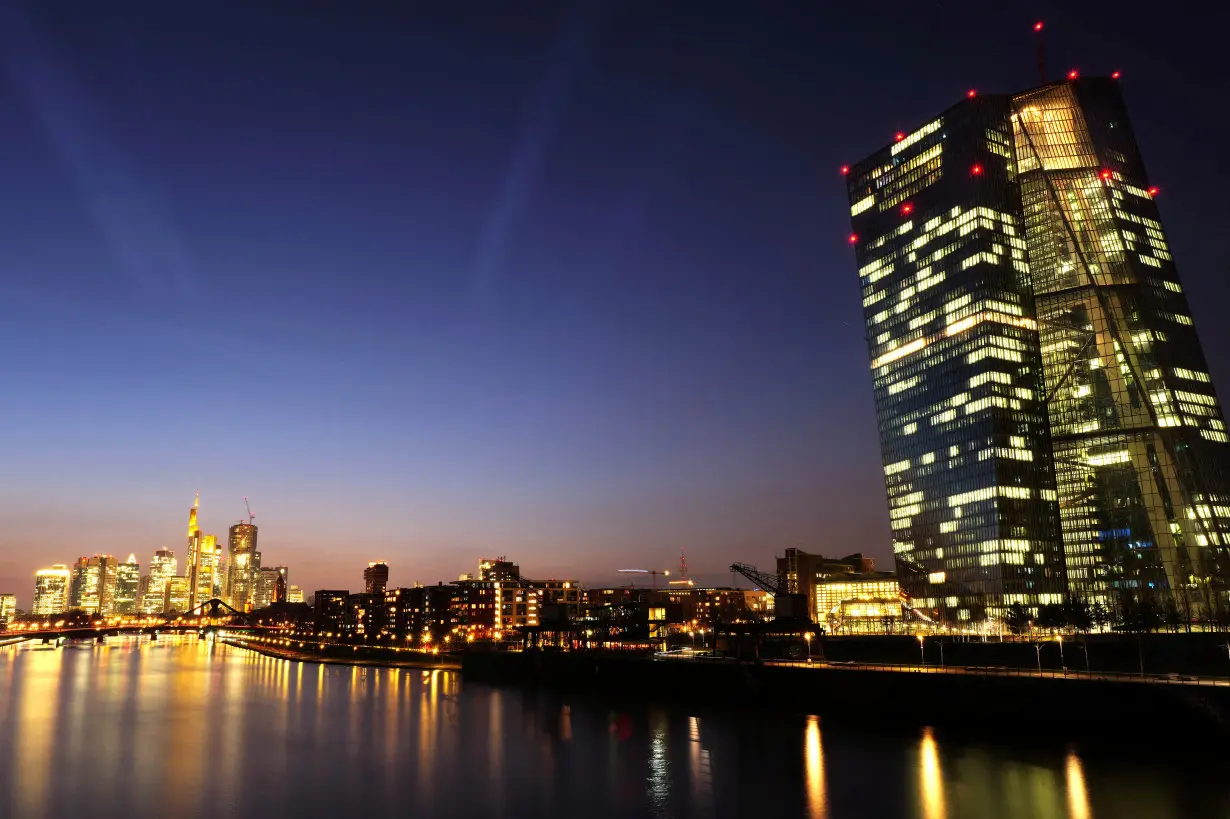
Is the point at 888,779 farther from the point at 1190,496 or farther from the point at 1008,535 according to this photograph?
the point at 1190,496

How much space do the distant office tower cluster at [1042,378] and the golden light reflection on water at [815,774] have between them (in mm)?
86635

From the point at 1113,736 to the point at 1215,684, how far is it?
8.44m

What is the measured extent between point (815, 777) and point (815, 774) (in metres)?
1.02

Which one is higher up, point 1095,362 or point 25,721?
point 1095,362

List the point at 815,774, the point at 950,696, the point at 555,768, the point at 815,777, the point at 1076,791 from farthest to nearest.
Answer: the point at 950,696 → the point at 555,768 → the point at 815,774 → the point at 815,777 → the point at 1076,791

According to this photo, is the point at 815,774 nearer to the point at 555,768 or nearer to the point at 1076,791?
the point at 1076,791

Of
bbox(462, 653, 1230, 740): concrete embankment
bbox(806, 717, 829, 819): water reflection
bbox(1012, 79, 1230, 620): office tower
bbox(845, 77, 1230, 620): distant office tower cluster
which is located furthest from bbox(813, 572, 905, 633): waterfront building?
bbox(806, 717, 829, 819): water reflection

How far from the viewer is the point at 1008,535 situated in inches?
5920

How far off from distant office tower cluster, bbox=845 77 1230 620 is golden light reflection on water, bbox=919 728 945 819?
88.8 m

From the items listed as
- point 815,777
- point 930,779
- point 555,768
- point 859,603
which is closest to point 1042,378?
point 859,603

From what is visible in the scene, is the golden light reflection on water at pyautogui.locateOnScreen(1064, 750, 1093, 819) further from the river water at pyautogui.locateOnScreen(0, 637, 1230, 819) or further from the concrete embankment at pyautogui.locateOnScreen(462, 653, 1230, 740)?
the concrete embankment at pyautogui.locateOnScreen(462, 653, 1230, 740)

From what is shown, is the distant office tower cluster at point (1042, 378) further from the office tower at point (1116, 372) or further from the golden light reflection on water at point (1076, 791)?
Result: the golden light reflection on water at point (1076, 791)

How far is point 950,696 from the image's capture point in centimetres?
8000

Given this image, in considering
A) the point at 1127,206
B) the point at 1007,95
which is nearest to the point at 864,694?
the point at 1127,206
